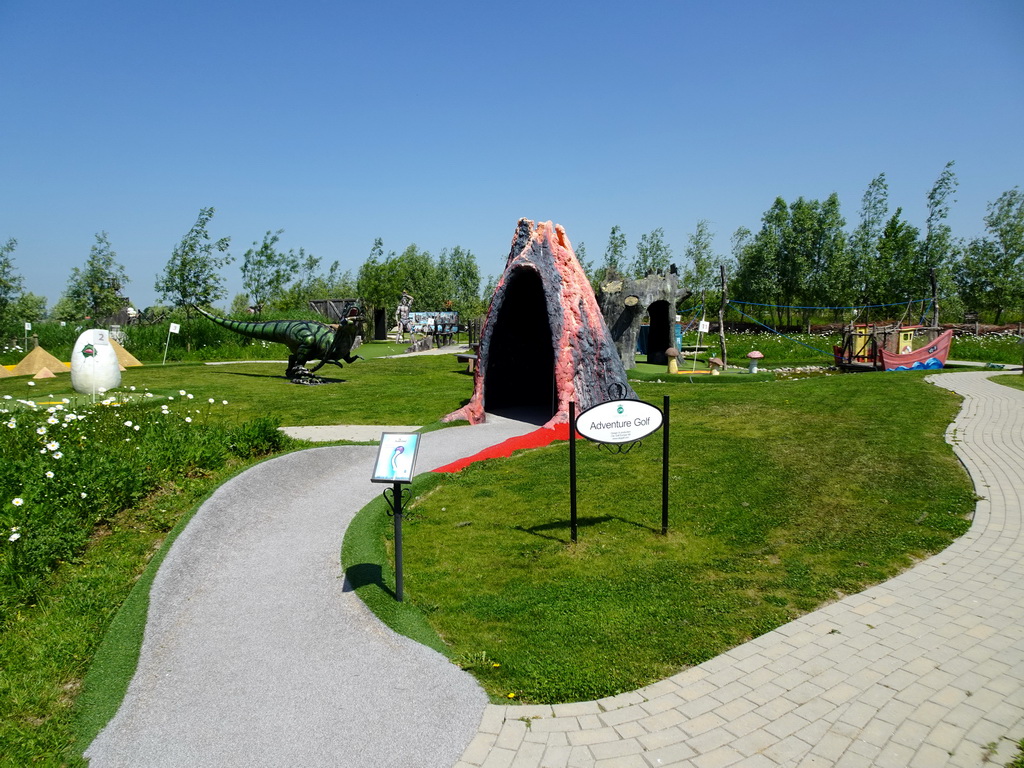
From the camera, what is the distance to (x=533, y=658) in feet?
14.8

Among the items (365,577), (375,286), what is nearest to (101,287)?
(375,286)

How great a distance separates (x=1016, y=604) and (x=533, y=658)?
428 centimetres

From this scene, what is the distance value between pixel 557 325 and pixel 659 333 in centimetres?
1671

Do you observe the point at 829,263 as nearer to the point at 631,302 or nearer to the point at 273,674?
the point at 631,302

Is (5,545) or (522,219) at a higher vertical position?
(522,219)

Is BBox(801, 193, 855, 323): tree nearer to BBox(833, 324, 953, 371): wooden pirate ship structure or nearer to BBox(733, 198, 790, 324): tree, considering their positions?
BBox(733, 198, 790, 324): tree

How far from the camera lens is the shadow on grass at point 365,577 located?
5.61 metres

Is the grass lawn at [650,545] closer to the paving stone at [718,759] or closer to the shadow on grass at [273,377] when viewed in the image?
the paving stone at [718,759]

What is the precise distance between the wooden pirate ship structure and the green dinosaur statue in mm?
18425

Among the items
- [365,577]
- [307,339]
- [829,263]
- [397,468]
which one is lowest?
[365,577]

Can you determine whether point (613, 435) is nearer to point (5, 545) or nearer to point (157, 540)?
point (157, 540)

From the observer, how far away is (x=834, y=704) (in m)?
3.92

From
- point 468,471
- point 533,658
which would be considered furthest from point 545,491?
point 533,658

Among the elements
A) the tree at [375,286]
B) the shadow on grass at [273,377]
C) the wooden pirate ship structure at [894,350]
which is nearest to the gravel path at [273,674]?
the shadow on grass at [273,377]
